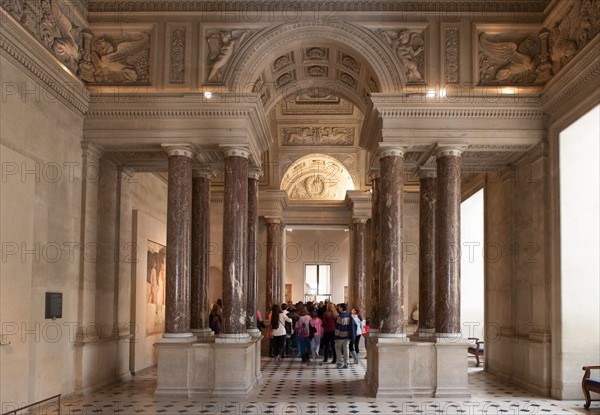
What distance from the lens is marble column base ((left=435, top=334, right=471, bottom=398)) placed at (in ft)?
45.1

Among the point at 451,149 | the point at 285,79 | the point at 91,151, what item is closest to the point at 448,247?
the point at 451,149

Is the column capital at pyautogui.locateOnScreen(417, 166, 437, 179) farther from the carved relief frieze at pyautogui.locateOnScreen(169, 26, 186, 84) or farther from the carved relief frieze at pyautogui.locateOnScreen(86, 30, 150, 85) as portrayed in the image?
the carved relief frieze at pyautogui.locateOnScreen(86, 30, 150, 85)

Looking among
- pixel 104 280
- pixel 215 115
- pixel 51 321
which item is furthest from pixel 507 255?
pixel 51 321

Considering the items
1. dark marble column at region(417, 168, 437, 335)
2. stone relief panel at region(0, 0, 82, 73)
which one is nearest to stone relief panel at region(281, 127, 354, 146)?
dark marble column at region(417, 168, 437, 335)

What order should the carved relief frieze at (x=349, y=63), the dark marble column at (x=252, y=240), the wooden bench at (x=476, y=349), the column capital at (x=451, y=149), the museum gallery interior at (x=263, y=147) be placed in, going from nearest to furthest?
the museum gallery interior at (x=263, y=147)
the column capital at (x=451, y=149)
the carved relief frieze at (x=349, y=63)
the dark marble column at (x=252, y=240)
the wooden bench at (x=476, y=349)

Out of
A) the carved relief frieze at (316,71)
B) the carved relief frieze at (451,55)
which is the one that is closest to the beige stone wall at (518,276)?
the carved relief frieze at (451,55)

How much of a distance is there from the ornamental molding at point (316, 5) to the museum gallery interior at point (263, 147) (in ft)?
0.10

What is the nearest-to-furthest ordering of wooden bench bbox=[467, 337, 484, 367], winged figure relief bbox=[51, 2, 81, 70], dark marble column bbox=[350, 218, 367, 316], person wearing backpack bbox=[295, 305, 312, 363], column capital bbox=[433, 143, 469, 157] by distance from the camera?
winged figure relief bbox=[51, 2, 81, 70]
column capital bbox=[433, 143, 469, 157]
wooden bench bbox=[467, 337, 484, 367]
person wearing backpack bbox=[295, 305, 312, 363]
dark marble column bbox=[350, 218, 367, 316]

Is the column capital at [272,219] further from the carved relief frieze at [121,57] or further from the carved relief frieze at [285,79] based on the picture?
the carved relief frieze at [121,57]

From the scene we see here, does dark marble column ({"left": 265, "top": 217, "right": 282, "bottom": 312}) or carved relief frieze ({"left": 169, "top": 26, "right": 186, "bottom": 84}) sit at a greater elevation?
carved relief frieze ({"left": 169, "top": 26, "right": 186, "bottom": 84})

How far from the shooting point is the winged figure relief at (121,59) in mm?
14805

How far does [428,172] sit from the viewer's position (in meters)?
17.0

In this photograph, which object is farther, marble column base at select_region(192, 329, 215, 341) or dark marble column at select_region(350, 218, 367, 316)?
dark marble column at select_region(350, 218, 367, 316)

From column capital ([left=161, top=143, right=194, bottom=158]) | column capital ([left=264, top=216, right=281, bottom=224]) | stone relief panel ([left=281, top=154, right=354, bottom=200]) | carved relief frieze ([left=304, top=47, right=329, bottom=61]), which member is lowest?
column capital ([left=264, top=216, right=281, bottom=224])
